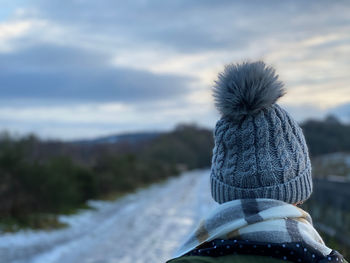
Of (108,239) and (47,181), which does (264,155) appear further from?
(47,181)

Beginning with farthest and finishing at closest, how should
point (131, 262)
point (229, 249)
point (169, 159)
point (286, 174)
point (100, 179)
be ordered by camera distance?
1. point (169, 159)
2. point (100, 179)
3. point (131, 262)
4. point (286, 174)
5. point (229, 249)

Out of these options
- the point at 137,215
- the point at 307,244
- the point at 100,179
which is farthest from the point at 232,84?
the point at 100,179

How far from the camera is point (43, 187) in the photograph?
596 inches

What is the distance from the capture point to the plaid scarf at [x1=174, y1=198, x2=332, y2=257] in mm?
1432

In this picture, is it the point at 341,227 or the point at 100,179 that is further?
the point at 100,179

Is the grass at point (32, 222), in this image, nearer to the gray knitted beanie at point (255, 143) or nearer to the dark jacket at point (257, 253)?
the gray knitted beanie at point (255, 143)

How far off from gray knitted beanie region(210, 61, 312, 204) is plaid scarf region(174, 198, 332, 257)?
0.25 feet

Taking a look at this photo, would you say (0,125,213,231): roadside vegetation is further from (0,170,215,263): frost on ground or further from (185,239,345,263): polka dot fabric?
(185,239,345,263): polka dot fabric

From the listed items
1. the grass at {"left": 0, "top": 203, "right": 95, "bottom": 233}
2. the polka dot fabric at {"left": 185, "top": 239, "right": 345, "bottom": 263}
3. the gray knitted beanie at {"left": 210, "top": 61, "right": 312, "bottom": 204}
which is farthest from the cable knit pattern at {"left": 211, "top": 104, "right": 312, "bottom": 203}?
the grass at {"left": 0, "top": 203, "right": 95, "bottom": 233}

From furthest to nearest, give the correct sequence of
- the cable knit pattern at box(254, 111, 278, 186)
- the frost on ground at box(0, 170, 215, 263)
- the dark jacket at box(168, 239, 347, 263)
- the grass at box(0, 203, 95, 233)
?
the grass at box(0, 203, 95, 233), the frost on ground at box(0, 170, 215, 263), the cable knit pattern at box(254, 111, 278, 186), the dark jacket at box(168, 239, 347, 263)

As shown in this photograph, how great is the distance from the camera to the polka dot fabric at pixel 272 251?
4.55 ft

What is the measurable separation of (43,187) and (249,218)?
14.5 meters

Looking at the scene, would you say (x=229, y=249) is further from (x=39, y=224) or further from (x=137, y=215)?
(x=137, y=215)

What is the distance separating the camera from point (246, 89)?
1.70m
